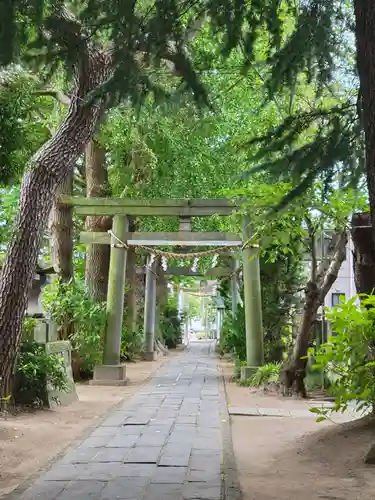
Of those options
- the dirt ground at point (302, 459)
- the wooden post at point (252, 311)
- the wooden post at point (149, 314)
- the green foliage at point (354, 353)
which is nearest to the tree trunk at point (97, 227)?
the wooden post at point (149, 314)

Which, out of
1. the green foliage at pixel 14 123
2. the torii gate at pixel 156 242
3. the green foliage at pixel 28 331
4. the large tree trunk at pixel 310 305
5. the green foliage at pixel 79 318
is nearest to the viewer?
the green foliage at pixel 14 123

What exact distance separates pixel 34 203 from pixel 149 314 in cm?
1279

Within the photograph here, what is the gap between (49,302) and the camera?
12.9 metres

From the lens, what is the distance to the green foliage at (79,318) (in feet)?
40.9

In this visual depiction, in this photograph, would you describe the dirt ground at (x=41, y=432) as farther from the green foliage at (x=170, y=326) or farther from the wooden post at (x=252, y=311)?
the green foliage at (x=170, y=326)

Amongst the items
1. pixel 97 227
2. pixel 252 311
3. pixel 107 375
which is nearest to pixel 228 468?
pixel 252 311

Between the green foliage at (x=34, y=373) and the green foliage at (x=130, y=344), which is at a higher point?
the green foliage at (x=130, y=344)

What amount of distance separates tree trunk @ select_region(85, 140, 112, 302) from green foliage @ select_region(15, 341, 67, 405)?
6548mm

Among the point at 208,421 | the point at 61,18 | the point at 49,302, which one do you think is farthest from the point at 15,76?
the point at 49,302

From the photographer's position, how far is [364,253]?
22.1 feet

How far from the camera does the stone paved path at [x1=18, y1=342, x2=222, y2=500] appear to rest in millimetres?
4422

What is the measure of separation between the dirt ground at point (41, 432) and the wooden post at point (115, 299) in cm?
155

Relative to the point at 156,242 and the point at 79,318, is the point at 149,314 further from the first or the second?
the point at 156,242

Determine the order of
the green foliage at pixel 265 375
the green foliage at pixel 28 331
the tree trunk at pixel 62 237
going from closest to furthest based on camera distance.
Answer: the green foliage at pixel 28 331
the green foliage at pixel 265 375
the tree trunk at pixel 62 237
